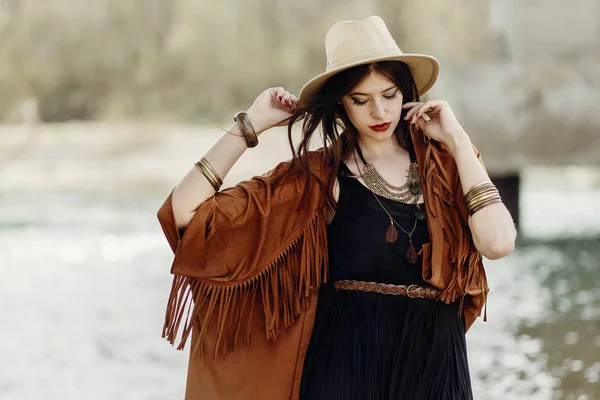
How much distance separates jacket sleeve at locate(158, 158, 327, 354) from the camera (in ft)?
6.17

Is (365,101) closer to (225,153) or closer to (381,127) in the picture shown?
(381,127)

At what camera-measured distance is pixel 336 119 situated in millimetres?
1969

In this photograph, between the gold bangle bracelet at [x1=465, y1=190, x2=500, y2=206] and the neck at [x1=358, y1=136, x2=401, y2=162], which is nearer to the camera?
the gold bangle bracelet at [x1=465, y1=190, x2=500, y2=206]

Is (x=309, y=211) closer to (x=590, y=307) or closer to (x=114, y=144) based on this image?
(x=590, y=307)

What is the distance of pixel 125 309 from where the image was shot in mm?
5492

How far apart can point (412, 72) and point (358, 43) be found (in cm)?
16

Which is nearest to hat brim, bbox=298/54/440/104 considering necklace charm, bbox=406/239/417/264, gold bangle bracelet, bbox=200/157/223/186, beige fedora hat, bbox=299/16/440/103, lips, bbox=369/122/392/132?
beige fedora hat, bbox=299/16/440/103

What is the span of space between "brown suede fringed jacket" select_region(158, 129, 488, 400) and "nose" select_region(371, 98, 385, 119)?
124mm

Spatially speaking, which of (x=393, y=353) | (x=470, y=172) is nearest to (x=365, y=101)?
(x=470, y=172)

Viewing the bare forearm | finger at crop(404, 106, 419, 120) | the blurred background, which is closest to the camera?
the bare forearm

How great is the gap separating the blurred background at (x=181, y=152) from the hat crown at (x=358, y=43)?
2249 millimetres

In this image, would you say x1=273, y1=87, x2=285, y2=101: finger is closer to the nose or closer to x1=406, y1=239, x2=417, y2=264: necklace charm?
the nose

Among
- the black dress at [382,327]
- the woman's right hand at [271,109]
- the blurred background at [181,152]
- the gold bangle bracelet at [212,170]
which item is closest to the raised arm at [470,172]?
the black dress at [382,327]

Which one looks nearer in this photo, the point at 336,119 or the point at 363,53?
the point at 363,53
